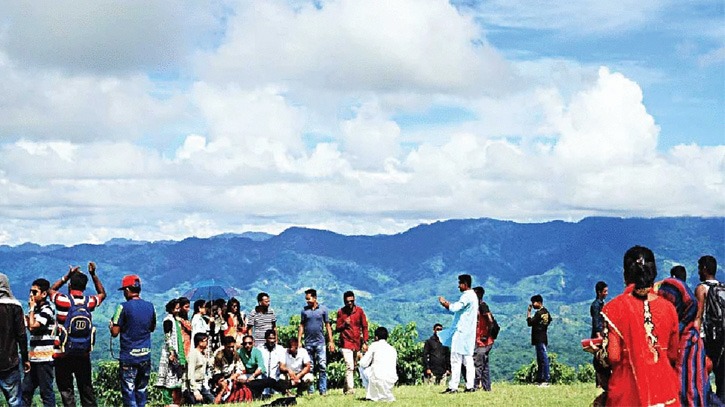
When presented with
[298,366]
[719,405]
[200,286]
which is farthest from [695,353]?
[200,286]

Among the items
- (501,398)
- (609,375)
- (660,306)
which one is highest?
(660,306)

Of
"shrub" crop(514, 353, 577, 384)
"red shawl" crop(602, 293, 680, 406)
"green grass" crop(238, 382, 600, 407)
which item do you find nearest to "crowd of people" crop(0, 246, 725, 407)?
"red shawl" crop(602, 293, 680, 406)

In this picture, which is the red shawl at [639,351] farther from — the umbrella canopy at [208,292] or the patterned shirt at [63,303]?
the umbrella canopy at [208,292]

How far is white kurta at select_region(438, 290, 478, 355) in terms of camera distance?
16.7m

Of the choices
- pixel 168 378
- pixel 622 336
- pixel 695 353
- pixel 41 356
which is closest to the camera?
pixel 622 336

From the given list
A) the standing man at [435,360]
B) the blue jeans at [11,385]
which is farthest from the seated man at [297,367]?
the standing man at [435,360]

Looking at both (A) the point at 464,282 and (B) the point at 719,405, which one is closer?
(B) the point at 719,405

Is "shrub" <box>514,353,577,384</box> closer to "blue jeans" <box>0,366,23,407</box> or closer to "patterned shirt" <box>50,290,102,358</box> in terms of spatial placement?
"patterned shirt" <box>50,290,102,358</box>

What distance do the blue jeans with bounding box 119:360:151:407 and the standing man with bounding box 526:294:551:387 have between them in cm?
808

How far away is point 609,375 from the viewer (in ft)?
24.1

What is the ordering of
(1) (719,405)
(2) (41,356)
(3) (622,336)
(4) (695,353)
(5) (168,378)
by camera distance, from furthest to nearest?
(5) (168,378) < (2) (41,356) < (1) (719,405) < (4) (695,353) < (3) (622,336)

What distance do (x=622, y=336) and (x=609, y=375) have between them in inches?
18.5

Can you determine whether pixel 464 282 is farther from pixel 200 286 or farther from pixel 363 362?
pixel 200 286

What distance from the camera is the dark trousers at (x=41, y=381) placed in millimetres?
12812
